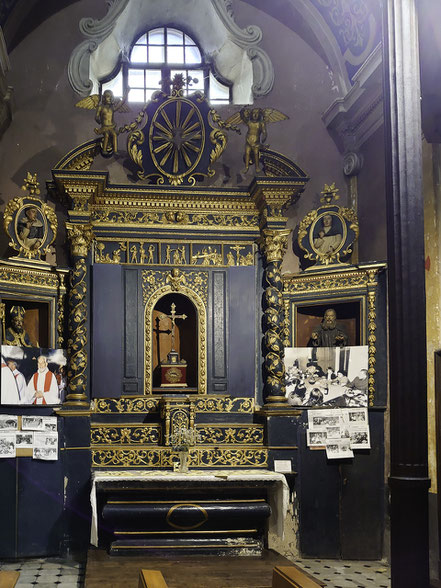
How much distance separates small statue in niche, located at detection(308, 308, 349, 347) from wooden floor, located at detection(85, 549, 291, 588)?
2429mm

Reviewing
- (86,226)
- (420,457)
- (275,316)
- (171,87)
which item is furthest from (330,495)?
(420,457)

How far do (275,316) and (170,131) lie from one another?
8.08 feet

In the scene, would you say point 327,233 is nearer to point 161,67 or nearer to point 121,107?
point 121,107

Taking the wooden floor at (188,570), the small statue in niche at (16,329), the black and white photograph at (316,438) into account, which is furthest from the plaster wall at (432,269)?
the small statue in niche at (16,329)

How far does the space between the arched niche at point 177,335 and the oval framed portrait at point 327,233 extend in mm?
1639

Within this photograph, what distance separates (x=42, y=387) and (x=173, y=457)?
5.31ft

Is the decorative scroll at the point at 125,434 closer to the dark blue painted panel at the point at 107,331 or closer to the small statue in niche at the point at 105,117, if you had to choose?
the dark blue painted panel at the point at 107,331

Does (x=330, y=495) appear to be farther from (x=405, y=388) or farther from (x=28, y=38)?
(x=28, y=38)

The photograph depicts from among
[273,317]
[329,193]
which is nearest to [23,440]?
[273,317]

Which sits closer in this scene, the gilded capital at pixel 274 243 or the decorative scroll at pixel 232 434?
the decorative scroll at pixel 232 434

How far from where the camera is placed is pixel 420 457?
3.29 metres

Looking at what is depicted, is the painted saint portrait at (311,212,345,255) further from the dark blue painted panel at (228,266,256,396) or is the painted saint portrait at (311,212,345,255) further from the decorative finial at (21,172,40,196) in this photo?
the decorative finial at (21,172,40,196)

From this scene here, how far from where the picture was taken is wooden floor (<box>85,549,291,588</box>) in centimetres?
691

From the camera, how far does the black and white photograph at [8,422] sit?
28.2 feet
